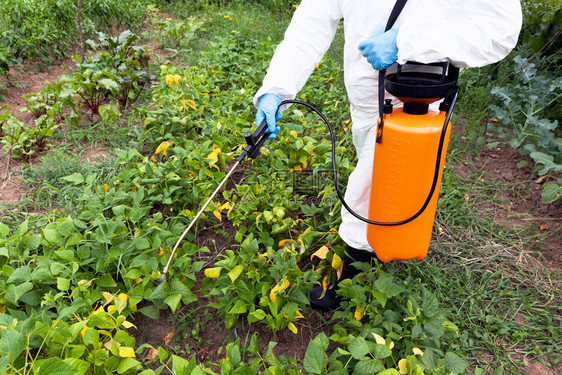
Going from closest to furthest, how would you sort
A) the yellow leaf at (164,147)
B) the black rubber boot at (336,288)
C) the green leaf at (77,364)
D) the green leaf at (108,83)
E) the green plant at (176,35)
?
the green leaf at (77,364) < the black rubber boot at (336,288) < the yellow leaf at (164,147) < the green leaf at (108,83) < the green plant at (176,35)

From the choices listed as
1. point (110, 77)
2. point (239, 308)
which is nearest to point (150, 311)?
point (239, 308)

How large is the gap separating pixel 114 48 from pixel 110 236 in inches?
107

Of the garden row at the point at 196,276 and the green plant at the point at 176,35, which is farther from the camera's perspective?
the green plant at the point at 176,35

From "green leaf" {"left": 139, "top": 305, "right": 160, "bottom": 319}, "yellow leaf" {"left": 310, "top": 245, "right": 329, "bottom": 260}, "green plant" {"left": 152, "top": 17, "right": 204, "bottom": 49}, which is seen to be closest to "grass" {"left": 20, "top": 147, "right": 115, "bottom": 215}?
"green leaf" {"left": 139, "top": 305, "right": 160, "bottom": 319}

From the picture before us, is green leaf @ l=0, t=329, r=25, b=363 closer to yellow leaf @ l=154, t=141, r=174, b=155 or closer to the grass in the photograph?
the grass

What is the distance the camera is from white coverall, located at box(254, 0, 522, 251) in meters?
1.12

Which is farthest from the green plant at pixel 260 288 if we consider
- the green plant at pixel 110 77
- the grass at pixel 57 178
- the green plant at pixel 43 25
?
the green plant at pixel 43 25

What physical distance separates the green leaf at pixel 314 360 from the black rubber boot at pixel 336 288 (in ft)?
1.98

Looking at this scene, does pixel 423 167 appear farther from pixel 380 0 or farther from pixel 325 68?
pixel 325 68

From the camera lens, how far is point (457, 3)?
125cm

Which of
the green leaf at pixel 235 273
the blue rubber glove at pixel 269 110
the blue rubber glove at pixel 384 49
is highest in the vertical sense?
the blue rubber glove at pixel 384 49

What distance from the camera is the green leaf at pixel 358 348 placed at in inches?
52.5

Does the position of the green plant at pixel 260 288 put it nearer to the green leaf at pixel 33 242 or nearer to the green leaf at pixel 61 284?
the green leaf at pixel 61 284

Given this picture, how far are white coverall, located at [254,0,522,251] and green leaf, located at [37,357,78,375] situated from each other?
1.26 metres
